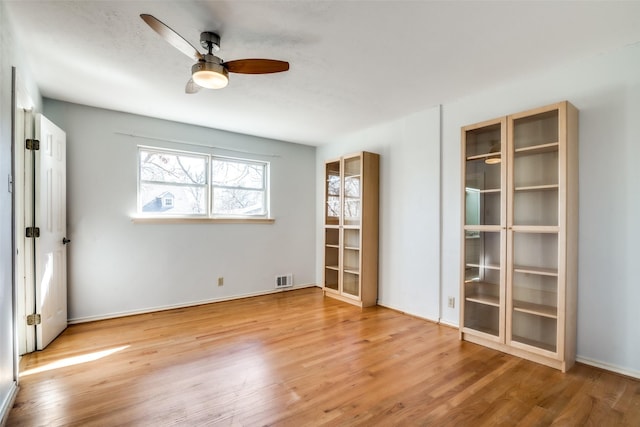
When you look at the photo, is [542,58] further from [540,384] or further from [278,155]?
[278,155]

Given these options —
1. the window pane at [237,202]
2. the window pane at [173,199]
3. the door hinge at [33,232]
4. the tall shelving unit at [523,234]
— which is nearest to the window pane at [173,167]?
the window pane at [173,199]

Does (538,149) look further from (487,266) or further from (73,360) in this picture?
(73,360)

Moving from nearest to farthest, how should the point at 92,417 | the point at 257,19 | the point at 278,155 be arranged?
Result: the point at 92,417
the point at 257,19
the point at 278,155

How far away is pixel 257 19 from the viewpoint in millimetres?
1991

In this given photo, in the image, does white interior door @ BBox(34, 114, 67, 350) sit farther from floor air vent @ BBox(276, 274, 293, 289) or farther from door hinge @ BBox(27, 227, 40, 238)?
floor air vent @ BBox(276, 274, 293, 289)

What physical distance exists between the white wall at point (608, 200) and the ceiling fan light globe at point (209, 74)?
2.85 metres

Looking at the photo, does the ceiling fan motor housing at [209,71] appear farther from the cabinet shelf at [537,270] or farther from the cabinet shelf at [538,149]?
the cabinet shelf at [537,270]

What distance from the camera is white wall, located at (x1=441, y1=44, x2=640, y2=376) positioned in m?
2.30

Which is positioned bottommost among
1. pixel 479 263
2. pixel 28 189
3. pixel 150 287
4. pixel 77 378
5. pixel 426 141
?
pixel 77 378

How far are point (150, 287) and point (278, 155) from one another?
2.71 meters

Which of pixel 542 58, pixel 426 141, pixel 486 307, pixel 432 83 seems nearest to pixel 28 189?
pixel 432 83

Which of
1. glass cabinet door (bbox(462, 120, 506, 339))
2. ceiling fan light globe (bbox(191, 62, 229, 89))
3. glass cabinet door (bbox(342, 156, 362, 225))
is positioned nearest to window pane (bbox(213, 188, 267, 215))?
glass cabinet door (bbox(342, 156, 362, 225))

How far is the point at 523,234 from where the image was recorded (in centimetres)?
279

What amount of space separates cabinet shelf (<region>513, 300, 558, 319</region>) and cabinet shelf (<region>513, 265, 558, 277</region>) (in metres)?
0.29
